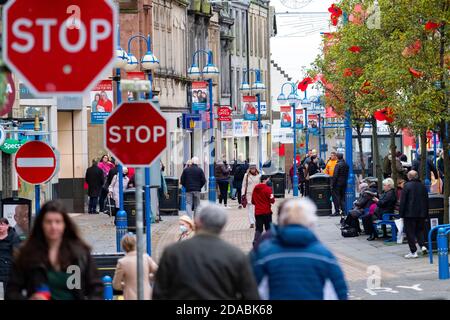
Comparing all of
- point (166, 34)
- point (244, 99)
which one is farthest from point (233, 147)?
point (166, 34)

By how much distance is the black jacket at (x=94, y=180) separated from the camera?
136 feet

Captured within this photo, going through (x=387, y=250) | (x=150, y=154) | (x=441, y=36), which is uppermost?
(x=441, y=36)

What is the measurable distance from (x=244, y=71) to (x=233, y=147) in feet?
15.3

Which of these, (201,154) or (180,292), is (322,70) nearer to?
(201,154)

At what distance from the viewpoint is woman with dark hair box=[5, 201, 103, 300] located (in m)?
9.62

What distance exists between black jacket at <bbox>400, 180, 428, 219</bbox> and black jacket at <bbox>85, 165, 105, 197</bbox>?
56.5 feet

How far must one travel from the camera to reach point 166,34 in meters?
58.0

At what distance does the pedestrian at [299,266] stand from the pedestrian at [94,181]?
3198 cm

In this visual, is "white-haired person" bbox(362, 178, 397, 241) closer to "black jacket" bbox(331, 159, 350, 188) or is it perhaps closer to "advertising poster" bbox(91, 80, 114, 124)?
"black jacket" bbox(331, 159, 350, 188)

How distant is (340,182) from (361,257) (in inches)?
447

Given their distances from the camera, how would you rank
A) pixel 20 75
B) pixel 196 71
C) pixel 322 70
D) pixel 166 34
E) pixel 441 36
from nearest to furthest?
pixel 20 75
pixel 441 36
pixel 196 71
pixel 322 70
pixel 166 34

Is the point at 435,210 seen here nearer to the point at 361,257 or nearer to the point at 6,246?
the point at 361,257

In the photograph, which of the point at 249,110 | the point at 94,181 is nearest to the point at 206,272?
the point at 94,181

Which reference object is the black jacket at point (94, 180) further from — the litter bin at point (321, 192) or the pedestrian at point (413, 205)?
the pedestrian at point (413, 205)
